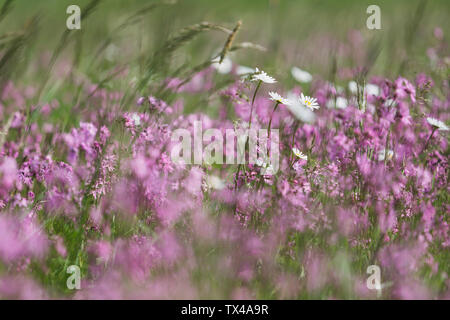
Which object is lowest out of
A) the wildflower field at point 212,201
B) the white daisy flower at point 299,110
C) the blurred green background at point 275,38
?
the wildflower field at point 212,201

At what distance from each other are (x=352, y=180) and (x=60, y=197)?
1484 mm

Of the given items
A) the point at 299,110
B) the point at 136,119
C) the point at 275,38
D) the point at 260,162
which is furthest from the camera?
the point at 275,38

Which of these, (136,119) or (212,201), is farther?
(136,119)

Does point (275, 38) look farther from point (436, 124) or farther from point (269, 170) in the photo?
point (269, 170)

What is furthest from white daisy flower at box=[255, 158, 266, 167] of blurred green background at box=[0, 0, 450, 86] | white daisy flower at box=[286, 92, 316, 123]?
blurred green background at box=[0, 0, 450, 86]

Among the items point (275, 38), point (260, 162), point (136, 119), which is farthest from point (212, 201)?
point (275, 38)

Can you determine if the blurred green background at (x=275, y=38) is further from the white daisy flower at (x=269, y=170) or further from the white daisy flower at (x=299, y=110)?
the white daisy flower at (x=269, y=170)

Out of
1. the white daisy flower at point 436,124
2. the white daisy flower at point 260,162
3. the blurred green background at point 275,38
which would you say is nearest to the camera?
the white daisy flower at point 260,162

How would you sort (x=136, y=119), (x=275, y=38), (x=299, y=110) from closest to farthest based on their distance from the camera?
(x=136, y=119), (x=299, y=110), (x=275, y=38)

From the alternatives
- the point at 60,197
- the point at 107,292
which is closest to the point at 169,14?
the point at 60,197

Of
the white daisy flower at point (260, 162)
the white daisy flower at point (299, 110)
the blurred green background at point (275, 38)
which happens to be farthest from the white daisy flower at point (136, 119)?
the white daisy flower at point (299, 110)

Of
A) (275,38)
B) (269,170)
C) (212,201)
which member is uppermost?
(275,38)

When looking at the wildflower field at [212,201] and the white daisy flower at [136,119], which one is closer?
the wildflower field at [212,201]

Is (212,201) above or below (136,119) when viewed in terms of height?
below
